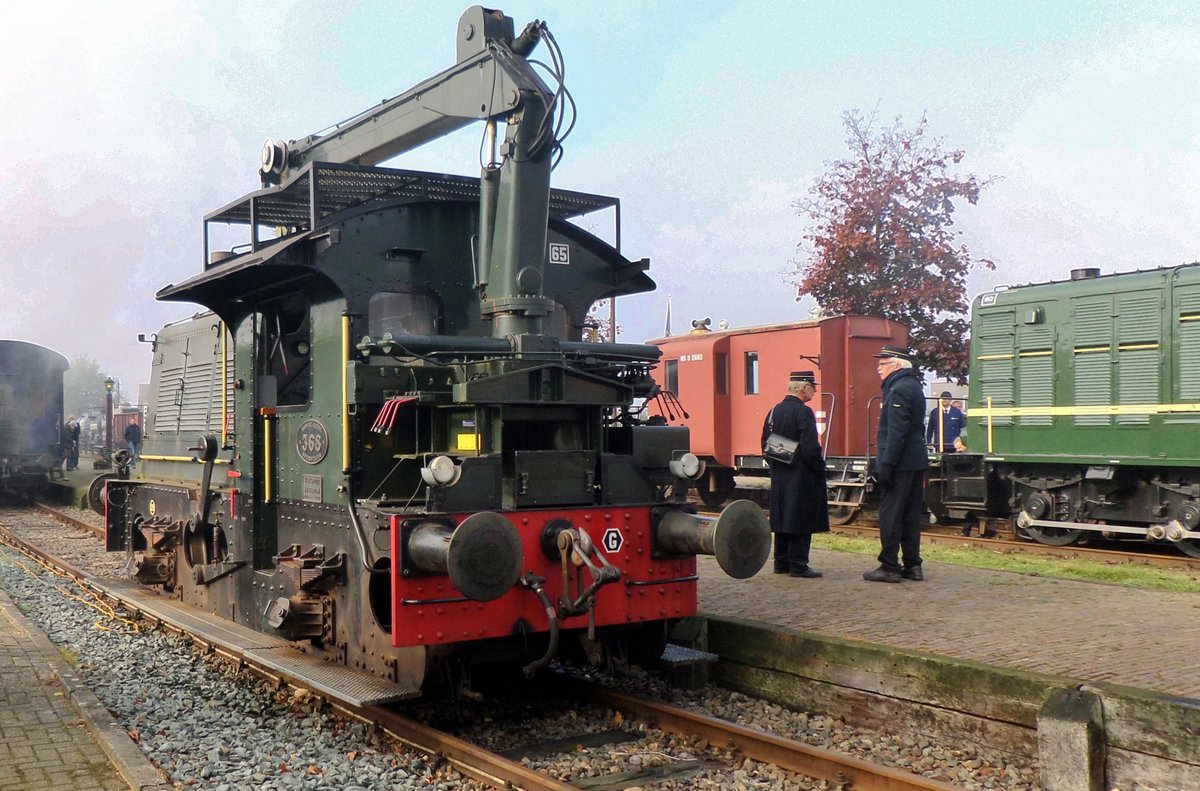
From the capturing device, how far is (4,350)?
885 inches

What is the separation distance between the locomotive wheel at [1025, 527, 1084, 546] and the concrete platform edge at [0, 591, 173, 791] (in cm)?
1060

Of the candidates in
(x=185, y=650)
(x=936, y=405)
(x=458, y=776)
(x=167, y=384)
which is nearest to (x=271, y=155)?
(x=167, y=384)

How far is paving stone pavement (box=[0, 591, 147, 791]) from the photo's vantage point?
474 centimetres

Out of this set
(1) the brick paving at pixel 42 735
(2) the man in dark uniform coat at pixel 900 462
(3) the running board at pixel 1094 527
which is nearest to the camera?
(1) the brick paving at pixel 42 735

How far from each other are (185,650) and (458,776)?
3658mm

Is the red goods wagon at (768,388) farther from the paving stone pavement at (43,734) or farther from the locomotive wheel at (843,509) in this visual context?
the paving stone pavement at (43,734)

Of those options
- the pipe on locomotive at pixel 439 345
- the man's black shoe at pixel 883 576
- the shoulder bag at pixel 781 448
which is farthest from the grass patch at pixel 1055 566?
the pipe on locomotive at pixel 439 345

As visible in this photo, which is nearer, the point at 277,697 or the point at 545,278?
the point at 277,697

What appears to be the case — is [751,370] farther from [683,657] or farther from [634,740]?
[634,740]

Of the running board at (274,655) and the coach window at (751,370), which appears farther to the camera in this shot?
the coach window at (751,370)

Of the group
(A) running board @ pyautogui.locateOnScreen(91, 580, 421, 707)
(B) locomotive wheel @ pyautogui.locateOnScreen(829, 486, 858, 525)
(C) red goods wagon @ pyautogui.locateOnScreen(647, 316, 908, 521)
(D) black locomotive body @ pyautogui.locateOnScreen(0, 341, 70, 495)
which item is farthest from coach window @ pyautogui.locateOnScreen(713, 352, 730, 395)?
(D) black locomotive body @ pyautogui.locateOnScreen(0, 341, 70, 495)

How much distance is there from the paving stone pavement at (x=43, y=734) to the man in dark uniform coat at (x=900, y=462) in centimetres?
563

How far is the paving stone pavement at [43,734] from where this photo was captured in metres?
4.74

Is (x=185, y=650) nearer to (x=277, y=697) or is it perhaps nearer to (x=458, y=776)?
(x=277, y=697)
